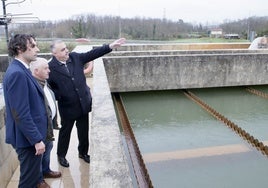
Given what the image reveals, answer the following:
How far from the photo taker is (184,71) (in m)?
8.77

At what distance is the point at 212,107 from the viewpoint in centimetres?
790

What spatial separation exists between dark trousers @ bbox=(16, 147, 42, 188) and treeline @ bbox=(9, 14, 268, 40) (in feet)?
99.3

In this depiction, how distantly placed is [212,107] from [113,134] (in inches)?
228

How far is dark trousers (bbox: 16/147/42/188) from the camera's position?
2416 millimetres

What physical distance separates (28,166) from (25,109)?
552 millimetres

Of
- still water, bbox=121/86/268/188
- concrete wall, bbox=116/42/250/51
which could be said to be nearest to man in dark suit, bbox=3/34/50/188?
still water, bbox=121/86/268/188

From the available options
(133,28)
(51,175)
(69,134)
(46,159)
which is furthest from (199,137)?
(133,28)

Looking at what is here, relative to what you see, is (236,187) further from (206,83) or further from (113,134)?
(206,83)

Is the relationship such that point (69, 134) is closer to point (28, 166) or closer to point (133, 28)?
point (28, 166)

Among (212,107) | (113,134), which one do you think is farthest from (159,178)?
(212,107)

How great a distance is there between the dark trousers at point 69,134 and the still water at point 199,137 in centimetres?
135

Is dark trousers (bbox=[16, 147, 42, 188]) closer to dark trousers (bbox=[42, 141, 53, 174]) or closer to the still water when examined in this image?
dark trousers (bbox=[42, 141, 53, 174])

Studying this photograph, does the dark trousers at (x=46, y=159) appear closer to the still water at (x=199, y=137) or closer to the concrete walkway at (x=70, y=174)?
the concrete walkway at (x=70, y=174)

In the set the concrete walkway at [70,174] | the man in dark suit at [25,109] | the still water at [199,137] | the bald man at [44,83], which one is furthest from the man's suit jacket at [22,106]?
the still water at [199,137]
